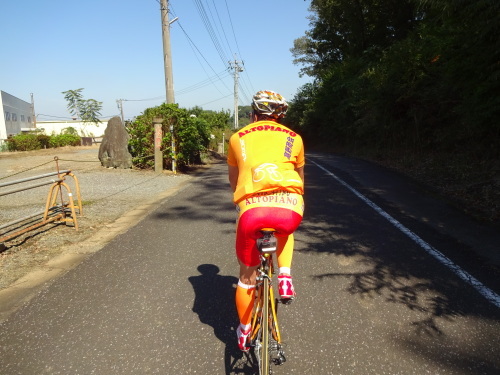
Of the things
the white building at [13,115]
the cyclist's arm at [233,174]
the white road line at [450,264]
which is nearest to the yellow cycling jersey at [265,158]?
the cyclist's arm at [233,174]

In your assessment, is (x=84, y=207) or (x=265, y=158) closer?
(x=265, y=158)

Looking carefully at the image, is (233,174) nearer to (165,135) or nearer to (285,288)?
(285,288)

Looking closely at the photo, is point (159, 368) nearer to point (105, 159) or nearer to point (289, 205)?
point (289, 205)

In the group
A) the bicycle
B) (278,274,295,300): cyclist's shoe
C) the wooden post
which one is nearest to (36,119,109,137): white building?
the wooden post

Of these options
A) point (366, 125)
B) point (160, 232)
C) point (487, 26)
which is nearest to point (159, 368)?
point (160, 232)

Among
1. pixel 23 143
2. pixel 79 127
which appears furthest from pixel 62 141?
pixel 79 127

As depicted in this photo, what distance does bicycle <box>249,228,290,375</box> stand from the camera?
2016mm

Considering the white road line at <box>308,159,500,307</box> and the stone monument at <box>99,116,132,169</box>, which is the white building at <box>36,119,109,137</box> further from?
the white road line at <box>308,159,500,307</box>

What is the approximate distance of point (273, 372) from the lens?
2.47m

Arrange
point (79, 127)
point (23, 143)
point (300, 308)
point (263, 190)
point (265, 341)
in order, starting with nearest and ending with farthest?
point (265, 341) < point (263, 190) < point (300, 308) < point (23, 143) < point (79, 127)

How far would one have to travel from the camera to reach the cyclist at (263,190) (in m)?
2.11

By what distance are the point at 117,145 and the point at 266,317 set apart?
13.7 metres

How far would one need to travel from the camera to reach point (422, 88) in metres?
14.1

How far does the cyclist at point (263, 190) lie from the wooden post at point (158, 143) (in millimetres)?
11243
